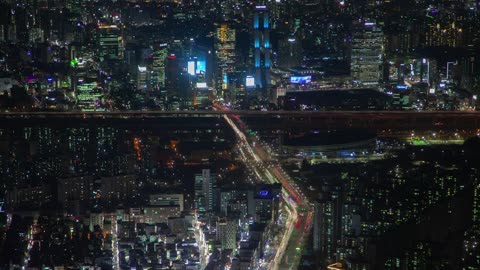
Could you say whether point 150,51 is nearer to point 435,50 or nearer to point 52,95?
point 52,95

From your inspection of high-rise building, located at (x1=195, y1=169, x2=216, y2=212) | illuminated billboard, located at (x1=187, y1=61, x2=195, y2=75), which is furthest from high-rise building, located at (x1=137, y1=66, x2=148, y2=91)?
high-rise building, located at (x1=195, y1=169, x2=216, y2=212)

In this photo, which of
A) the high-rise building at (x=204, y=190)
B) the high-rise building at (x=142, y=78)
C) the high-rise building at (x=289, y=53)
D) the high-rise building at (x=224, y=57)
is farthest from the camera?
the high-rise building at (x=289, y=53)

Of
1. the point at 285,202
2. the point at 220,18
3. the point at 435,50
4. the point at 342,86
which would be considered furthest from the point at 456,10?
the point at 285,202

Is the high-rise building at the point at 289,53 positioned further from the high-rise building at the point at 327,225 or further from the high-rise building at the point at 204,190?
the high-rise building at the point at 327,225

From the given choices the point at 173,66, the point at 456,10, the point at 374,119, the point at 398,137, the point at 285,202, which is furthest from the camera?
the point at 456,10

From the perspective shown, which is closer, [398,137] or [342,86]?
[398,137]

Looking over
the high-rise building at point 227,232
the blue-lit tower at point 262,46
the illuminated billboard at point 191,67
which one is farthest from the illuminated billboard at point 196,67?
the high-rise building at point 227,232

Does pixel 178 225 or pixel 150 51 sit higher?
pixel 150 51
